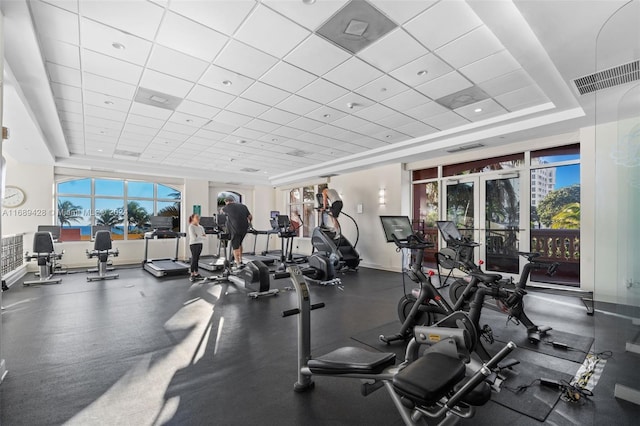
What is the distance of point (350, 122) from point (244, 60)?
2.58 meters

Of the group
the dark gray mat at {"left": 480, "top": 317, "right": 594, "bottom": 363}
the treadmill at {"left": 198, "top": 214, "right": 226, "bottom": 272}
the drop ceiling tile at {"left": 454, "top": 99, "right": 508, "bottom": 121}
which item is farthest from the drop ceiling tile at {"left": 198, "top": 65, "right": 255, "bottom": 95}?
the dark gray mat at {"left": 480, "top": 317, "right": 594, "bottom": 363}

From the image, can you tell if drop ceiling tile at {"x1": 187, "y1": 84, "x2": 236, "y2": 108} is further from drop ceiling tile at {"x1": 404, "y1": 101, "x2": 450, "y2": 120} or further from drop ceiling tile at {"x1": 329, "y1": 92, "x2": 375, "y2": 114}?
drop ceiling tile at {"x1": 404, "y1": 101, "x2": 450, "y2": 120}

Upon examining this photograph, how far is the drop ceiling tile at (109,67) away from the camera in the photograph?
3.38m

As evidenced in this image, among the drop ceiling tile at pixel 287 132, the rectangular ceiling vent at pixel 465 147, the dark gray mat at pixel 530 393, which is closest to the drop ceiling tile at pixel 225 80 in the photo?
the drop ceiling tile at pixel 287 132

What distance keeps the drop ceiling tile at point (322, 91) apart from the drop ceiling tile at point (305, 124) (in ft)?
2.91

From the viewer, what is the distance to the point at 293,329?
3.62m

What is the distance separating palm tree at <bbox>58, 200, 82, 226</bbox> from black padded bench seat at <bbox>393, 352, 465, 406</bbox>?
1126 centimetres

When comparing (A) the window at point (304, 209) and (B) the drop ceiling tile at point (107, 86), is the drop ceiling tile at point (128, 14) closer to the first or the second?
(B) the drop ceiling tile at point (107, 86)

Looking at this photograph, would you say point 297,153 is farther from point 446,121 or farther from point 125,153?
point 125,153

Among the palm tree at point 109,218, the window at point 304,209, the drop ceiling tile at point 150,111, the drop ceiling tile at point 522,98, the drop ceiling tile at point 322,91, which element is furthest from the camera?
the window at point 304,209

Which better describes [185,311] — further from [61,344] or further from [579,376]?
[579,376]

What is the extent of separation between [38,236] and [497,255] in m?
10.2

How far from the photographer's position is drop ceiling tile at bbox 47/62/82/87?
3594 millimetres

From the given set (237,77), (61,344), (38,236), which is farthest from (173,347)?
(38,236)
